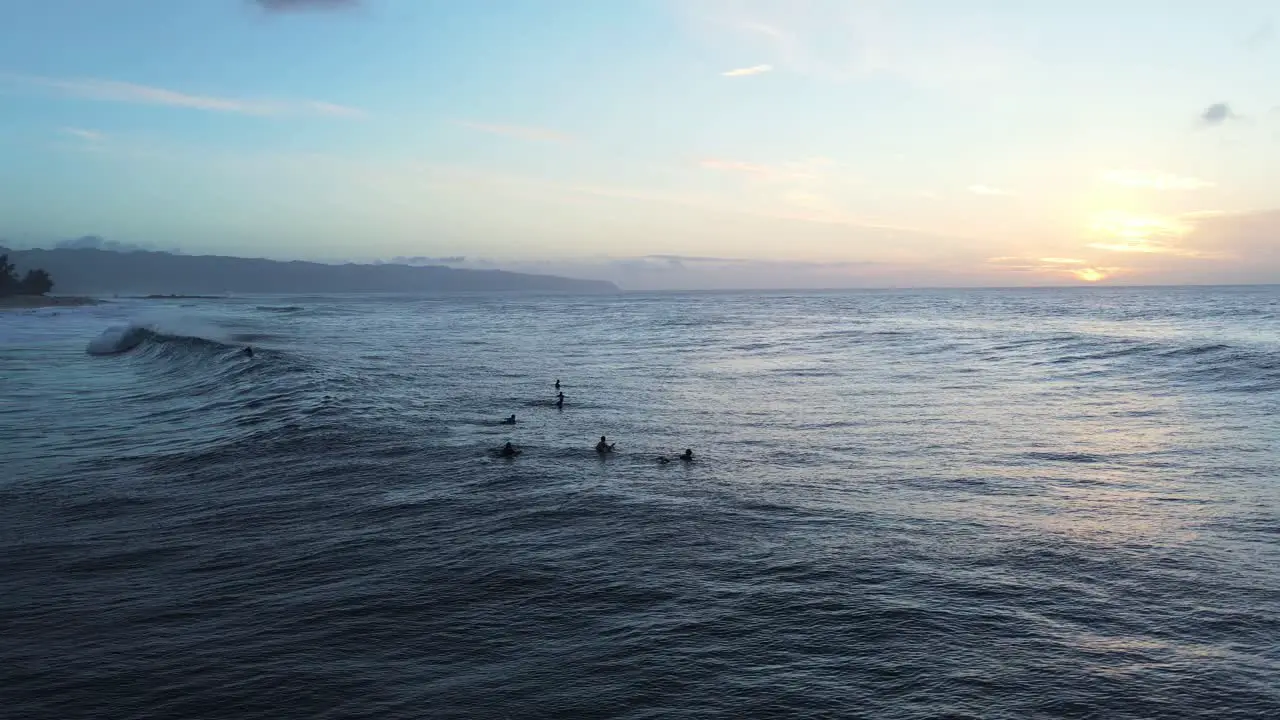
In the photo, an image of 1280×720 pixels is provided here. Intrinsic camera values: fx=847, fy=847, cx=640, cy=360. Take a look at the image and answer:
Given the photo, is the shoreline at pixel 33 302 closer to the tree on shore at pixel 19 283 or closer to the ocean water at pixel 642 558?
the tree on shore at pixel 19 283

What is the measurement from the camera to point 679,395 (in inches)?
1297

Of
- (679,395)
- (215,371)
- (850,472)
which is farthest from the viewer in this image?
(215,371)

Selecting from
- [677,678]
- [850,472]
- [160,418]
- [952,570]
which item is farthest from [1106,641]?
[160,418]

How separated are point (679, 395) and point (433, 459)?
14.0 m

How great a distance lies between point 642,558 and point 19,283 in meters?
145

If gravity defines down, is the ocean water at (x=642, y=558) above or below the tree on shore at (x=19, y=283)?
below

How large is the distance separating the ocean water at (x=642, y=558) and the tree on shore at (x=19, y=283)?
368 ft

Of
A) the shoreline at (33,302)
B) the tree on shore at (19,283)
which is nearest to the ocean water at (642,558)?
the shoreline at (33,302)

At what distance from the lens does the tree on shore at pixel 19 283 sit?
120 meters

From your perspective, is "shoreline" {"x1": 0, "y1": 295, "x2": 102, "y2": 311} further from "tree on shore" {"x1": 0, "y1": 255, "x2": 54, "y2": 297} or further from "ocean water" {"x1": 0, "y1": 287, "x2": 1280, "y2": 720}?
"ocean water" {"x1": 0, "y1": 287, "x2": 1280, "y2": 720}

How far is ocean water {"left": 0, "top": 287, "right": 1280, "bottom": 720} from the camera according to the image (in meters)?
8.87

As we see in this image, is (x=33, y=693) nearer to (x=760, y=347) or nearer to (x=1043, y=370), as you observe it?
(x=1043, y=370)

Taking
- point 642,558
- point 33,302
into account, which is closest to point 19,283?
point 33,302

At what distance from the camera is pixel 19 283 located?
12500 cm
